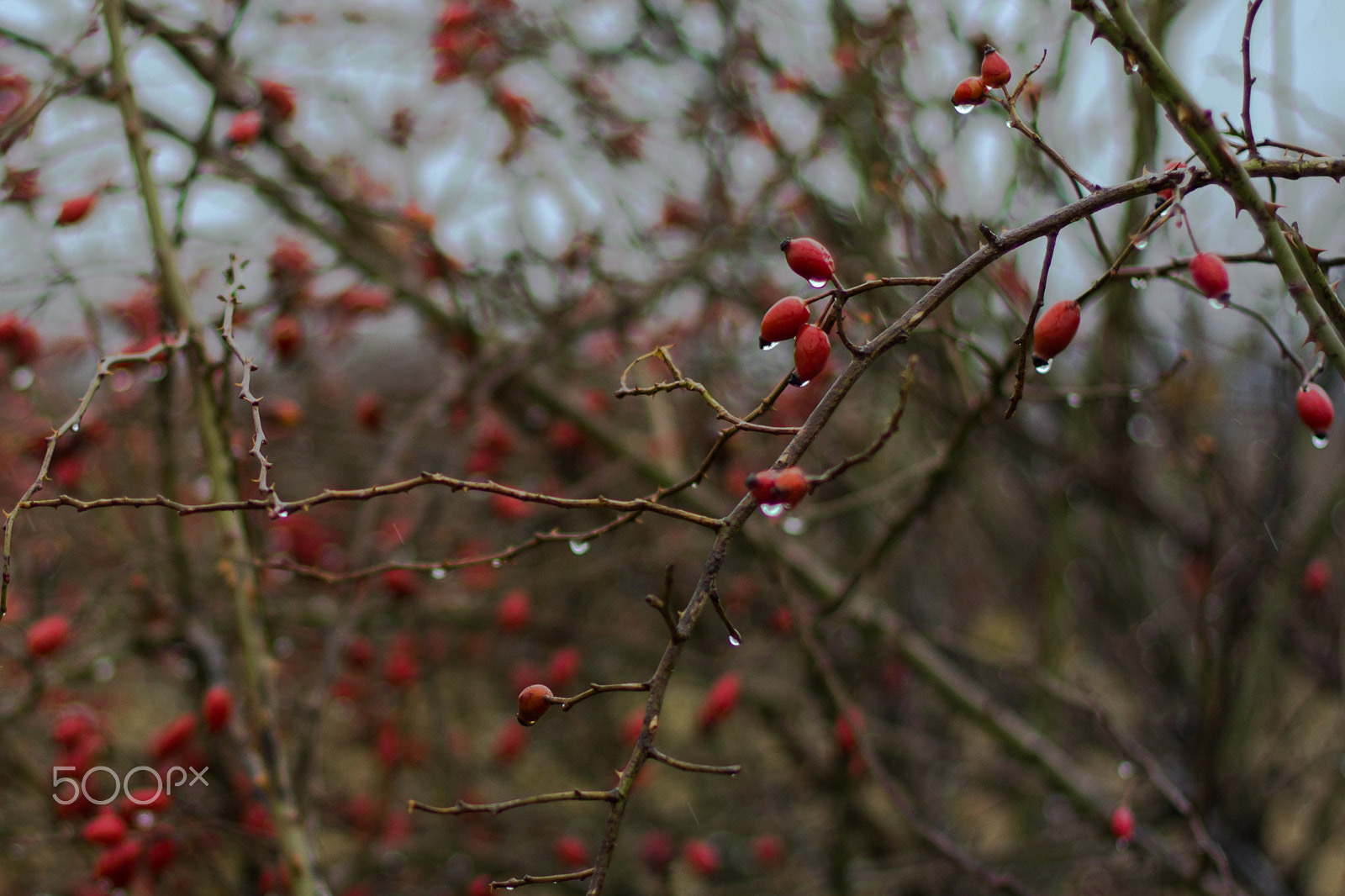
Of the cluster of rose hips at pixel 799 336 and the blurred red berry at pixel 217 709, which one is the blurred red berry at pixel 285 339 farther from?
the cluster of rose hips at pixel 799 336

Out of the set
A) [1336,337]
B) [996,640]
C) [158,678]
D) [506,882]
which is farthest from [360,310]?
[996,640]

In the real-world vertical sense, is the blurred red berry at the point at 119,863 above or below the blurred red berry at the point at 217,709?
below

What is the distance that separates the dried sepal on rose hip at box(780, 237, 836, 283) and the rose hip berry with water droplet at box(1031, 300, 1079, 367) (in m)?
0.23

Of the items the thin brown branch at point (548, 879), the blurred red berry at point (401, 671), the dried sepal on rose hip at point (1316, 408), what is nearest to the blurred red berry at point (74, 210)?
the thin brown branch at point (548, 879)

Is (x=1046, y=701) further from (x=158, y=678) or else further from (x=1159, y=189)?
Answer: (x=158, y=678)

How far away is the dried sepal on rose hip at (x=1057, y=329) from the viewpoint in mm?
951

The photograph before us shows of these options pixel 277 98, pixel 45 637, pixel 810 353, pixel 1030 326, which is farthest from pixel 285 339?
pixel 1030 326

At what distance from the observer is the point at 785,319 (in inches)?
37.8

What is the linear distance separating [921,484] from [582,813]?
1883 millimetres

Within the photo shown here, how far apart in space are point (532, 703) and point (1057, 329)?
2.17ft

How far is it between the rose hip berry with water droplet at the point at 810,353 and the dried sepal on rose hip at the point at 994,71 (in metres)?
0.35

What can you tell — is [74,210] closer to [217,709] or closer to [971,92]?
[217,709]

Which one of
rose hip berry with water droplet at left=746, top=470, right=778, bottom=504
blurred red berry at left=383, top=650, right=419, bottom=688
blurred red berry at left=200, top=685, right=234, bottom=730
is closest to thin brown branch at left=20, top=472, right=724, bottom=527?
rose hip berry with water droplet at left=746, top=470, right=778, bottom=504

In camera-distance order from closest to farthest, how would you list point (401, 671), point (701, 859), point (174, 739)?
point (174, 739)
point (701, 859)
point (401, 671)
